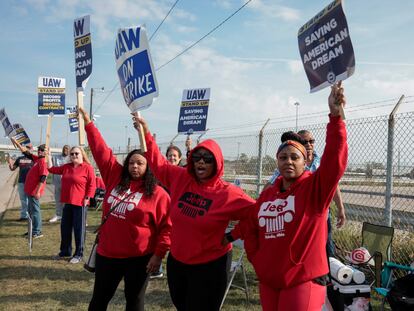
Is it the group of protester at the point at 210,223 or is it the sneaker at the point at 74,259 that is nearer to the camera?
the group of protester at the point at 210,223

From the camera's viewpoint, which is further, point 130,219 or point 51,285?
point 51,285

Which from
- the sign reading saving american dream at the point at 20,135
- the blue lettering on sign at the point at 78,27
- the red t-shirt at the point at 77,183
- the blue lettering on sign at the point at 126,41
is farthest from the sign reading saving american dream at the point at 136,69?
the sign reading saving american dream at the point at 20,135

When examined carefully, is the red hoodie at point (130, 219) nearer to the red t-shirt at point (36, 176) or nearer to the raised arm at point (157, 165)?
the raised arm at point (157, 165)

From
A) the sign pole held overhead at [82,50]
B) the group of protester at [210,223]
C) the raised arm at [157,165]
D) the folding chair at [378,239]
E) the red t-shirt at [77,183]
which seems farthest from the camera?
the red t-shirt at [77,183]

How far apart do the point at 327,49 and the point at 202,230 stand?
162cm

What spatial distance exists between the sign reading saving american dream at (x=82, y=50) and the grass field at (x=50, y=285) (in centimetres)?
271

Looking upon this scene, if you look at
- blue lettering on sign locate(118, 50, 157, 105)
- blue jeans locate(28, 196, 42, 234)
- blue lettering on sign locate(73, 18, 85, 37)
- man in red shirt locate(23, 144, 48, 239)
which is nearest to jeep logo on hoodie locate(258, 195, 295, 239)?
blue lettering on sign locate(118, 50, 157, 105)

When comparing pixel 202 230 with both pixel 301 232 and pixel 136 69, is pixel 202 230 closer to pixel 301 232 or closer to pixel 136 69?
pixel 301 232

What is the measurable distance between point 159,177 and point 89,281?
313 cm

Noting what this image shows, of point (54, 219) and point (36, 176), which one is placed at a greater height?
point (36, 176)

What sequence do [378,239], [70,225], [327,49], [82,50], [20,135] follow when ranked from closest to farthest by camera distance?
[327,49], [82,50], [378,239], [70,225], [20,135]

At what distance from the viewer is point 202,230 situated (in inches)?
118

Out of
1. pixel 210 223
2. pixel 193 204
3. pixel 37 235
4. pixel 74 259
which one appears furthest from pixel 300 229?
pixel 37 235

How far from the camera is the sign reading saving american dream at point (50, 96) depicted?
8.04m
